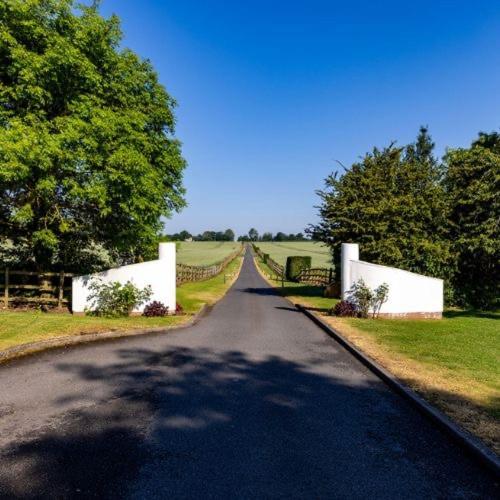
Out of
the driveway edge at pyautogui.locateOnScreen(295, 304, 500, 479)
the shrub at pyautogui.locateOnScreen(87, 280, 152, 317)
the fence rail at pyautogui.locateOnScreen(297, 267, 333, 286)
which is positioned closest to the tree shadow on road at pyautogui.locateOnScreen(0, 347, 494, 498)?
the driveway edge at pyautogui.locateOnScreen(295, 304, 500, 479)

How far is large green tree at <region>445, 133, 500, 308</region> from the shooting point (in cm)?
1683

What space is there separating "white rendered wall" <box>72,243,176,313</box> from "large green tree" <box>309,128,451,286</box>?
28.0 feet

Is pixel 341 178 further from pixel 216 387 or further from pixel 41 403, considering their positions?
pixel 41 403

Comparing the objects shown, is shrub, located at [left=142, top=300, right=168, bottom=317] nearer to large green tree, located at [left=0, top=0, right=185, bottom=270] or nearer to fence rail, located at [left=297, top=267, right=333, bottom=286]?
large green tree, located at [left=0, top=0, right=185, bottom=270]

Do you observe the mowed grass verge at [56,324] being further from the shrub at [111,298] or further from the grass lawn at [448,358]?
the grass lawn at [448,358]

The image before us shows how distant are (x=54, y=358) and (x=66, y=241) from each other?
887cm

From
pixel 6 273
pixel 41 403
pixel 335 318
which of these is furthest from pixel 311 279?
pixel 41 403

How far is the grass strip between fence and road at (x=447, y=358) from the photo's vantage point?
5.62m

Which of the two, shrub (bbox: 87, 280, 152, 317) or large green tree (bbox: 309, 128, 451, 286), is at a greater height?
large green tree (bbox: 309, 128, 451, 286)

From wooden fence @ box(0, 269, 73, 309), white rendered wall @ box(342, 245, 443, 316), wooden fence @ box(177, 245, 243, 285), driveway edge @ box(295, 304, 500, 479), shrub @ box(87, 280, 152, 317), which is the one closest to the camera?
driveway edge @ box(295, 304, 500, 479)

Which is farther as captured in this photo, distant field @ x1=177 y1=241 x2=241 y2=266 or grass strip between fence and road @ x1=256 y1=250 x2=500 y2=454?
distant field @ x1=177 y1=241 x2=241 y2=266

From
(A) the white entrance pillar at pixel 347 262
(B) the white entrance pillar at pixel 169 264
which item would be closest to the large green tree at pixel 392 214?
(A) the white entrance pillar at pixel 347 262

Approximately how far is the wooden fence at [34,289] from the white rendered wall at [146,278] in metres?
1.13

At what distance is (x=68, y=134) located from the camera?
38.4ft
